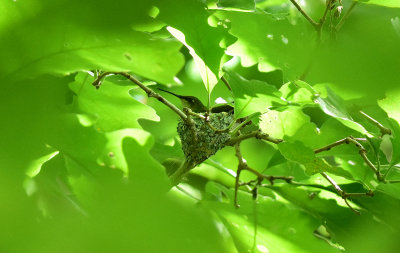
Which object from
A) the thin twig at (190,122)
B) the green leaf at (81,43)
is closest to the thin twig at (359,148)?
the thin twig at (190,122)

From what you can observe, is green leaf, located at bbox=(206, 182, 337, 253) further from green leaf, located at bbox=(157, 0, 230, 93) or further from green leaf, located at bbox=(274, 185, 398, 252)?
green leaf, located at bbox=(157, 0, 230, 93)

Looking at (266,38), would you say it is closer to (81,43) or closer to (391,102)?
(391,102)

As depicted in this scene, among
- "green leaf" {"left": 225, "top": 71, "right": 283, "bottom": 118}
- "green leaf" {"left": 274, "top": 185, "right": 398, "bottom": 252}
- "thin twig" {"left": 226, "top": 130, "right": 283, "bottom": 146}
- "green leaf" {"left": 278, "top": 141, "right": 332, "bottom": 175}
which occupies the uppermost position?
"green leaf" {"left": 225, "top": 71, "right": 283, "bottom": 118}

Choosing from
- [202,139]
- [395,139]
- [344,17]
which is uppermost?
[344,17]

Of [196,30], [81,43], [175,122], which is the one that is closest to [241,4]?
[196,30]

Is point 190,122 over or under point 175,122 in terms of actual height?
over

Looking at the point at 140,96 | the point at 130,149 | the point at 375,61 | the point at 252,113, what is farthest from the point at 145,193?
the point at 140,96

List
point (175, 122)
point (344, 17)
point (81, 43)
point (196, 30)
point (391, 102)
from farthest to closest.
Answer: point (175, 122)
point (344, 17)
point (391, 102)
point (196, 30)
point (81, 43)

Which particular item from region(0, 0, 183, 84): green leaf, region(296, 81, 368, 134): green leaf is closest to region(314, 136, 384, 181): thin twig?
region(296, 81, 368, 134): green leaf
